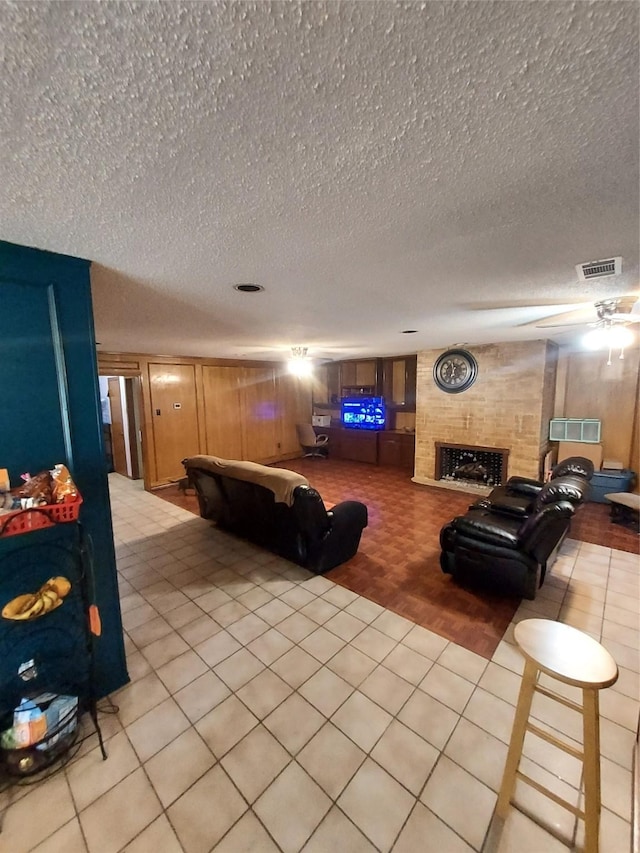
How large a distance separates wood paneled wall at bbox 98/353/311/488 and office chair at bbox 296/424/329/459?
0.33 metres

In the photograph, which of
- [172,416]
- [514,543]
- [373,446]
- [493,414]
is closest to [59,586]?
[514,543]

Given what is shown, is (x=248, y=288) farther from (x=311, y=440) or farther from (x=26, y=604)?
(x=311, y=440)

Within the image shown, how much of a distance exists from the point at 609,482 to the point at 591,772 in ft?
14.8

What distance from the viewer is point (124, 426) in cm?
636

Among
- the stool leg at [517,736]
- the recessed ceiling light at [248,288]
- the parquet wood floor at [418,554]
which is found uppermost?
the recessed ceiling light at [248,288]

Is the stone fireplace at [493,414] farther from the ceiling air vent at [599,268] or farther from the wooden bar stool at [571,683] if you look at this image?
the wooden bar stool at [571,683]

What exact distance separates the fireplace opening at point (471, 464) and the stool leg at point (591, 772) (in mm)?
4215

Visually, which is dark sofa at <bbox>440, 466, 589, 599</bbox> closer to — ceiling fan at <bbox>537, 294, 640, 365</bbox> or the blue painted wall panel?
ceiling fan at <bbox>537, 294, 640, 365</bbox>

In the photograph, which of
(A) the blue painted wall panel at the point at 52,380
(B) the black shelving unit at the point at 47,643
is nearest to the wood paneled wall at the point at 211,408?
(A) the blue painted wall panel at the point at 52,380

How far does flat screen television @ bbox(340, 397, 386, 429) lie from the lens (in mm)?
7051

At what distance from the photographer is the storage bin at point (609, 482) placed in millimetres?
4504

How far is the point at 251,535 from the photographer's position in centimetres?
358

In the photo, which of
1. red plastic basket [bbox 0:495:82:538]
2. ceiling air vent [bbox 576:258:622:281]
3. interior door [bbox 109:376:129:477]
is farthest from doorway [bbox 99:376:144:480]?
ceiling air vent [bbox 576:258:622:281]

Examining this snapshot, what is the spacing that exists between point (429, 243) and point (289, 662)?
7.80 feet
